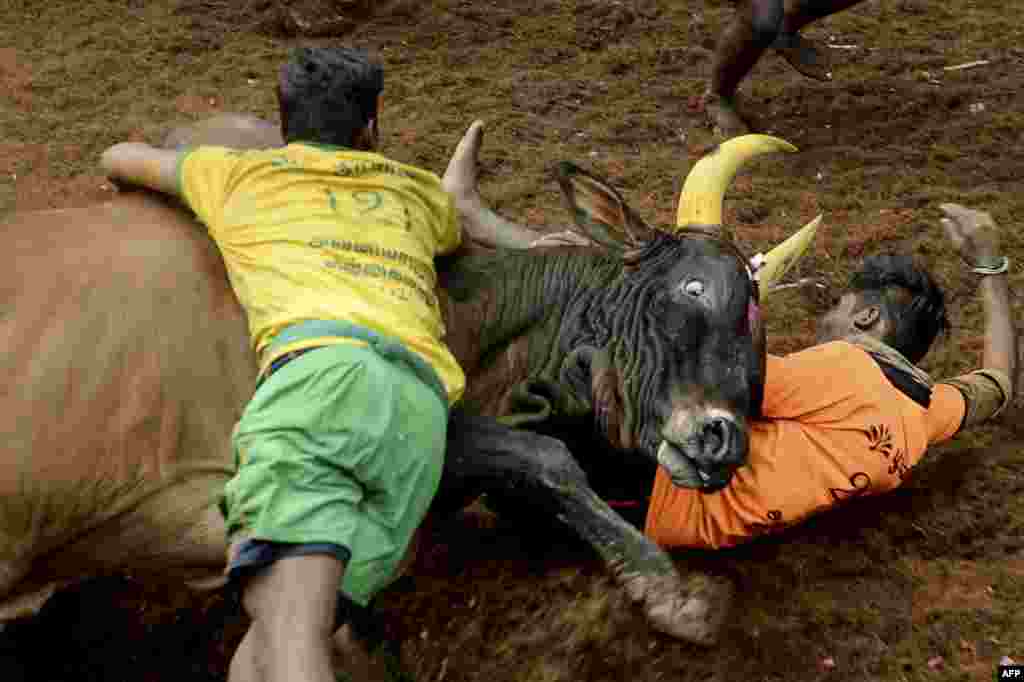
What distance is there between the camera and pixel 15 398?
125 inches

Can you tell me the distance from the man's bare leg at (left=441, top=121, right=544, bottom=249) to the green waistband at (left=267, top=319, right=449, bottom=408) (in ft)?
3.49

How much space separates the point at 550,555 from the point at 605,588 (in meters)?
0.37

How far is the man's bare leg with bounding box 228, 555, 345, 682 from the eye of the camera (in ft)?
8.65

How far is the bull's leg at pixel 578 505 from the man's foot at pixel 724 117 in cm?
321

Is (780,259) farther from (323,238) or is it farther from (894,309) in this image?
(323,238)

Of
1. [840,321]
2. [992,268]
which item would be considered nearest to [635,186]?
[840,321]

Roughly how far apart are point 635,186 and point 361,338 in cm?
311

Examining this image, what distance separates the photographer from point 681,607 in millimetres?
3197

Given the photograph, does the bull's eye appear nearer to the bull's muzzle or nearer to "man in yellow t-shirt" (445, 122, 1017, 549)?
the bull's muzzle

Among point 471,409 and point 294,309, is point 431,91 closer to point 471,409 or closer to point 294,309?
point 471,409

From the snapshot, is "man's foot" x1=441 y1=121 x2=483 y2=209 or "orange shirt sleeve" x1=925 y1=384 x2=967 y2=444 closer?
"orange shirt sleeve" x1=925 y1=384 x2=967 y2=444

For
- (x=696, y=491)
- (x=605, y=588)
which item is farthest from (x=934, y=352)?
(x=605, y=588)

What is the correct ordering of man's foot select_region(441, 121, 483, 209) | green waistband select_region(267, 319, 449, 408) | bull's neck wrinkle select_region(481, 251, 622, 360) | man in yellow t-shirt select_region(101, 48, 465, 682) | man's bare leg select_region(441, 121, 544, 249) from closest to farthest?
man in yellow t-shirt select_region(101, 48, 465, 682) < green waistband select_region(267, 319, 449, 408) < bull's neck wrinkle select_region(481, 251, 622, 360) < man's bare leg select_region(441, 121, 544, 249) < man's foot select_region(441, 121, 483, 209)

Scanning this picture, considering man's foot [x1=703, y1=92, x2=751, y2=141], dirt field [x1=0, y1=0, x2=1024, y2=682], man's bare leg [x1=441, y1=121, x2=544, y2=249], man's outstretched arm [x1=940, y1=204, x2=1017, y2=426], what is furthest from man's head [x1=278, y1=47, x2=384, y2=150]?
man's foot [x1=703, y1=92, x2=751, y2=141]
